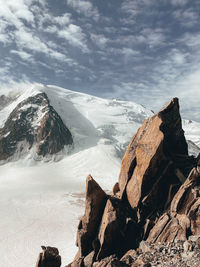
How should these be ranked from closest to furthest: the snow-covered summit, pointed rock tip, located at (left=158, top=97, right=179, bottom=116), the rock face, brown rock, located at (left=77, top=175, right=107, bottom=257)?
1. brown rock, located at (left=77, top=175, right=107, bottom=257)
2. pointed rock tip, located at (left=158, top=97, right=179, bottom=116)
3. the rock face
4. the snow-covered summit

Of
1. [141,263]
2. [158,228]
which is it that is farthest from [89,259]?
[158,228]

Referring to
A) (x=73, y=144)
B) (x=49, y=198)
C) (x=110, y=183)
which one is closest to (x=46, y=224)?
(x=49, y=198)

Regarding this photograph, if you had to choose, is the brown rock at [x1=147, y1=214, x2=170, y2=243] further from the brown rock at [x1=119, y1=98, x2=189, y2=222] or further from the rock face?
the rock face

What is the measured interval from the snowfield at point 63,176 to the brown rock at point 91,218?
5734 mm

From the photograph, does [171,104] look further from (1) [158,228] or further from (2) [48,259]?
(2) [48,259]

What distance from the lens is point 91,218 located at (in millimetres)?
13227

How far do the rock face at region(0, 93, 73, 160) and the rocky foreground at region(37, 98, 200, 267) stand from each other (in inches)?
2707

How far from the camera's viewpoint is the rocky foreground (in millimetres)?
10086

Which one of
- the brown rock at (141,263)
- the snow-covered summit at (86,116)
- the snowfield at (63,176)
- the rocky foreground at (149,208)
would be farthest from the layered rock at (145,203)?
the snow-covered summit at (86,116)

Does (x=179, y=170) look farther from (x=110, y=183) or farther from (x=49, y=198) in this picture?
(x=110, y=183)

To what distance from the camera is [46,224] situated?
26.6m

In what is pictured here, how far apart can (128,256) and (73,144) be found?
7416 centimetres

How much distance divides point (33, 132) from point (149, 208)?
81013 mm

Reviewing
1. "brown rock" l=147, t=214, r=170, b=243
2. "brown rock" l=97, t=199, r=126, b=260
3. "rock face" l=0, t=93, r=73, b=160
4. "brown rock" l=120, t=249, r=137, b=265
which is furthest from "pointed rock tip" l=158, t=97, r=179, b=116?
"rock face" l=0, t=93, r=73, b=160
